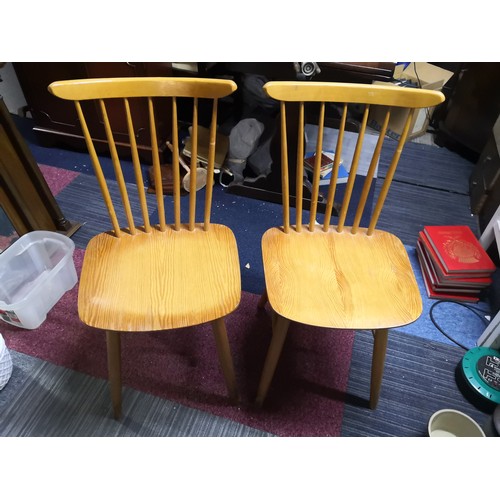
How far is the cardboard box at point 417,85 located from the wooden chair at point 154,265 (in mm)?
1603

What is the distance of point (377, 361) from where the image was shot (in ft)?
3.75

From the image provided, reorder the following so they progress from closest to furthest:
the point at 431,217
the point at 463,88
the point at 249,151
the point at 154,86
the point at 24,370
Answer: the point at 154,86
the point at 24,370
the point at 431,217
the point at 249,151
the point at 463,88

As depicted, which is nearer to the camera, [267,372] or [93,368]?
[267,372]

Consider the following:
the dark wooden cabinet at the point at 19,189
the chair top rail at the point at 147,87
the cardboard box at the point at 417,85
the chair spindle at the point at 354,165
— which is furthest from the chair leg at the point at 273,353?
the cardboard box at the point at 417,85

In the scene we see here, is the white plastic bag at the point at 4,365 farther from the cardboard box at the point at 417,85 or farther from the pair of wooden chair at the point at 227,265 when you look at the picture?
the cardboard box at the point at 417,85

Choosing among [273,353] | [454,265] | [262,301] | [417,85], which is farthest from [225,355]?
[417,85]

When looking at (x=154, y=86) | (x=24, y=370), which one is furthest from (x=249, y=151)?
(x=24, y=370)

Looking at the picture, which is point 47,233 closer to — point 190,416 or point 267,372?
point 190,416

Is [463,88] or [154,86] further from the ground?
[154,86]

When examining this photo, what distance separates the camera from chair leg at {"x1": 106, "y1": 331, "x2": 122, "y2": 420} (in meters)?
1.05

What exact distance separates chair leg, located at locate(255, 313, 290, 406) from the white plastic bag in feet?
2.75

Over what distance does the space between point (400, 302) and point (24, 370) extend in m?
1.27

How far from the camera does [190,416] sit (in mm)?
1253

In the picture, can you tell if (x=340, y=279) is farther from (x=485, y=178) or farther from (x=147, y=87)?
(x=485, y=178)
